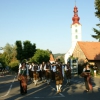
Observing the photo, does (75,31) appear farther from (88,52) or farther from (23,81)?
(23,81)

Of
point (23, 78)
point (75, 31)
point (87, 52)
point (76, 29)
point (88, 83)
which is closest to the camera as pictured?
point (23, 78)

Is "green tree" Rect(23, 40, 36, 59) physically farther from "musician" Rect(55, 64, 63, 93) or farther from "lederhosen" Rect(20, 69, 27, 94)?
"lederhosen" Rect(20, 69, 27, 94)

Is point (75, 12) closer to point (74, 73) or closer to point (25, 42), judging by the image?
point (25, 42)

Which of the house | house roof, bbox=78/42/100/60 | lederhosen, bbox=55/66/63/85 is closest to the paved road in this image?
lederhosen, bbox=55/66/63/85

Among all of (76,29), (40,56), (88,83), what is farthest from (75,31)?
(88,83)

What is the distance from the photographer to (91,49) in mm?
47344

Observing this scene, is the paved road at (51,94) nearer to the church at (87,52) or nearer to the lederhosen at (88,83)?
the lederhosen at (88,83)

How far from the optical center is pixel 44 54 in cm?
6525

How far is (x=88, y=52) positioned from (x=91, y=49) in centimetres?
182

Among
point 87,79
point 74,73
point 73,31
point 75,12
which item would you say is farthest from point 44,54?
point 87,79

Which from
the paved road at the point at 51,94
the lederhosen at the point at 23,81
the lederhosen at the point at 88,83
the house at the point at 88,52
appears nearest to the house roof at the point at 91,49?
the house at the point at 88,52

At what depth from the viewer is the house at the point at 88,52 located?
43.5 m

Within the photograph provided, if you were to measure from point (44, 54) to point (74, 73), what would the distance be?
2922 centimetres

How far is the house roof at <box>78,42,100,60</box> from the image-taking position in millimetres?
44094
